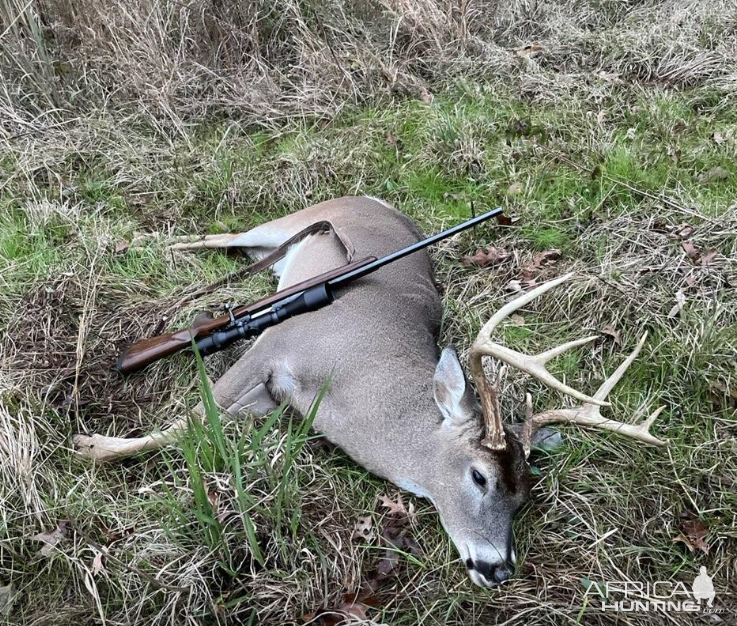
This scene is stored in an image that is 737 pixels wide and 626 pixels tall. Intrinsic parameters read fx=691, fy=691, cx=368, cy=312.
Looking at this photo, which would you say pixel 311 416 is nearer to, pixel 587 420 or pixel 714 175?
pixel 587 420

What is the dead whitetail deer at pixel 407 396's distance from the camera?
118 inches

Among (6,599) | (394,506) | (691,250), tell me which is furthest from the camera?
(691,250)

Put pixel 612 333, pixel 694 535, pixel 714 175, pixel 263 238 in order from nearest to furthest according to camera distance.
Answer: pixel 694 535, pixel 612 333, pixel 263 238, pixel 714 175

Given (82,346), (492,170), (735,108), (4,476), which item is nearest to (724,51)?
(735,108)

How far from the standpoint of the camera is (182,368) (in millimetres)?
4035

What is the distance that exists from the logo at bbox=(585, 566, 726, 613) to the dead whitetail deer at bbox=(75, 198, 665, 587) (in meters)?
0.44

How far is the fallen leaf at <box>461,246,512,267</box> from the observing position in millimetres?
4852

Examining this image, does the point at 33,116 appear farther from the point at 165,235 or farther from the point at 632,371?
the point at 632,371

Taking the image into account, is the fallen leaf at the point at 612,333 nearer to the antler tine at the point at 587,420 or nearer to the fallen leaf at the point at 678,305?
the fallen leaf at the point at 678,305

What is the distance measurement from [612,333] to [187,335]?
2.46 m

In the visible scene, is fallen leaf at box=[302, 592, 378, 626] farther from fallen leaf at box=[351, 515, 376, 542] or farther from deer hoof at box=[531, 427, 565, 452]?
deer hoof at box=[531, 427, 565, 452]

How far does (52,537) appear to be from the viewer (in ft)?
9.83

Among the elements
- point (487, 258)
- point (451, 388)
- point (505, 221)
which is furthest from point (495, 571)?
point (505, 221)

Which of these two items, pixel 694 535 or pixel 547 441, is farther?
pixel 547 441
